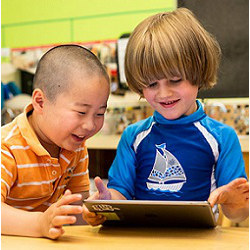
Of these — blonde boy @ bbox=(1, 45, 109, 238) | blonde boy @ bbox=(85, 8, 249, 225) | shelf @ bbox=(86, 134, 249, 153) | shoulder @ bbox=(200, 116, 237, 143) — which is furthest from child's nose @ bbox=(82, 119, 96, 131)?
shelf @ bbox=(86, 134, 249, 153)

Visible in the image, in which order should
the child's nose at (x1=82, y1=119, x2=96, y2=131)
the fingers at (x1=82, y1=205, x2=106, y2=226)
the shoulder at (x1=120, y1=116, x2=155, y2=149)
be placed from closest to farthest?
the fingers at (x1=82, y1=205, x2=106, y2=226), the child's nose at (x1=82, y1=119, x2=96, y2=131), the shoulder at (x1=120, y1=116, x2=155, y2=149)

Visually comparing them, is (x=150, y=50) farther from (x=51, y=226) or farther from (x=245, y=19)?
(x=51, y=226)

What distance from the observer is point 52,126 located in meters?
0.90

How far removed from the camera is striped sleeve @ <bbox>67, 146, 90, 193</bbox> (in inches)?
40.9

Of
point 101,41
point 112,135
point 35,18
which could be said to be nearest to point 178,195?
point 35,18

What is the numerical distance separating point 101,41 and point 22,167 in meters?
1.20

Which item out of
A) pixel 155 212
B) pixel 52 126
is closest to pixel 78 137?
pixel 52 126

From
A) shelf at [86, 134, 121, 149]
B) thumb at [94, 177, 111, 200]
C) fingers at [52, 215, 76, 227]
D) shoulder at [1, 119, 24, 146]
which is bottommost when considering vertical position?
shelf at [86, 134, 121, 149]

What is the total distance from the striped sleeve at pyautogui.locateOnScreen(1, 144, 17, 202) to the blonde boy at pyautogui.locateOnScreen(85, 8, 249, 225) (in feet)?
0.53

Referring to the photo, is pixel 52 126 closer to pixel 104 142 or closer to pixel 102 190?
pixel 102 190

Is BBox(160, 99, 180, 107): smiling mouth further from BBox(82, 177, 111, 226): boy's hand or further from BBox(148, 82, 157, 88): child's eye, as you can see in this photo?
BBox(82, 177, 111, 226): boy's hand

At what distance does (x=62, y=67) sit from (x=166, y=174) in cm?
28

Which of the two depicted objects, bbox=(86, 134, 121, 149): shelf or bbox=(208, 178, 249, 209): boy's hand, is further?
bbox=(86, 134, 121, 149): shelf

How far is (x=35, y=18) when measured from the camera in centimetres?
88
